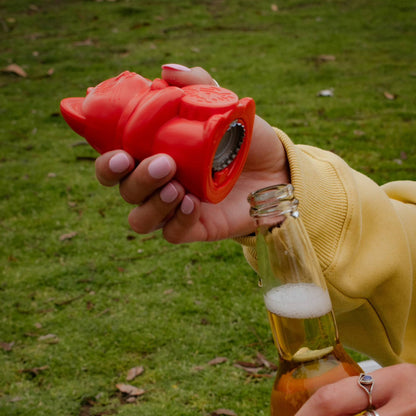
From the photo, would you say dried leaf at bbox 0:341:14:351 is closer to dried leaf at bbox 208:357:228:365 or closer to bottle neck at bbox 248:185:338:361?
dried leaf at bbox 208:357:228:365

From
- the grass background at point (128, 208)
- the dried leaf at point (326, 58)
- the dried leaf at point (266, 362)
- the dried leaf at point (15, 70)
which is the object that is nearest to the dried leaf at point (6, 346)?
the grass background at point (128, 208)

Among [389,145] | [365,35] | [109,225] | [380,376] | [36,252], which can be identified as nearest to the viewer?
[380,376]

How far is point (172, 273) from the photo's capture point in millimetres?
3129

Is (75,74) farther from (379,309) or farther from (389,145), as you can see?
(379,309)

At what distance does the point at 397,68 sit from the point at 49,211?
429 cm

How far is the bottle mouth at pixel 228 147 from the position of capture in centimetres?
108

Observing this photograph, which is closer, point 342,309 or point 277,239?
point 277,239

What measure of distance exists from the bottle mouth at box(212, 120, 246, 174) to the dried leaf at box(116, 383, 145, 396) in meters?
1.56

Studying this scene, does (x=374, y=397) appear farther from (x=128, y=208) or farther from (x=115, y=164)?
(x=128, y=208)

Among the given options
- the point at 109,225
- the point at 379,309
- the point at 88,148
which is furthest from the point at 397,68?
the point at 379,309

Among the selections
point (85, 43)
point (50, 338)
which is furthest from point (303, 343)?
point (85, 43)

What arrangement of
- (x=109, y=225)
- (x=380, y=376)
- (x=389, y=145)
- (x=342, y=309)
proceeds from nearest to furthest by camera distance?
(x=380, y=376)
(x=342, y=309)
(x=109, y=225)
(x=389, y=145)

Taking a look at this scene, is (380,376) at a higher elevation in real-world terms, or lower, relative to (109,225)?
higher

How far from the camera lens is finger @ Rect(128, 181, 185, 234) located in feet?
3.47
